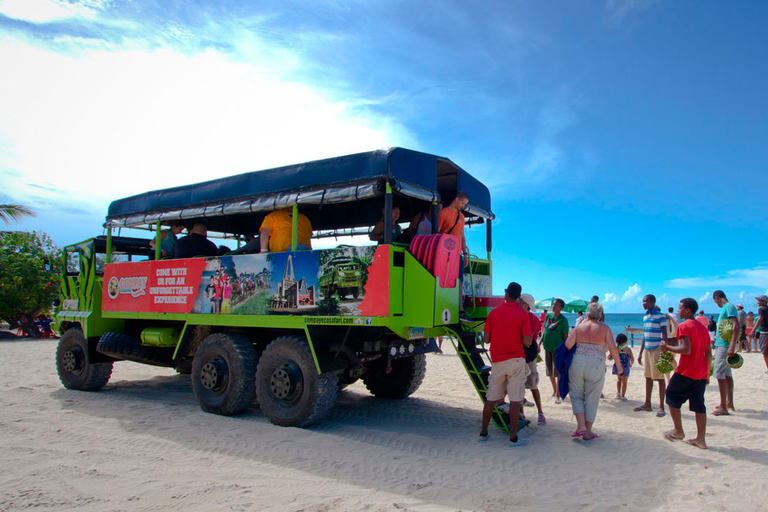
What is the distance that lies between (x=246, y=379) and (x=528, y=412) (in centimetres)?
455

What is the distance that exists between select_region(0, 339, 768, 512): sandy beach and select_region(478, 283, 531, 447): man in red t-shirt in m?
0.42

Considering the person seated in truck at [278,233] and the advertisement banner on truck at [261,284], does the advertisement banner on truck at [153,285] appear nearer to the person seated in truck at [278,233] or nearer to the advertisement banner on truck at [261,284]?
the advertisement banner on truck at [261,284]

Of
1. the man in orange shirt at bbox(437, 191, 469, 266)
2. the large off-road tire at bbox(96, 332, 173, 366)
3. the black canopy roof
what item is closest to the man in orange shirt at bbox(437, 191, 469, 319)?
the man in orange shirt at bbox(437, 191, 469, 266)

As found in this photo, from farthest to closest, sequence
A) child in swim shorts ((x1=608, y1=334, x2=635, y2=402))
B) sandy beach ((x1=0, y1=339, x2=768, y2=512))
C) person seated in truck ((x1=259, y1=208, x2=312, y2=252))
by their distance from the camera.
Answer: child in swim shorts ((x1=608, y1=334, x2=635, y2=402)) → person seated in truck ((x1=259, y1=208, x2=312, y2=252)) → sandy beach ((x1=0, y1=339, x2=768, y2=512))

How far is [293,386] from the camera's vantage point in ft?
22.6

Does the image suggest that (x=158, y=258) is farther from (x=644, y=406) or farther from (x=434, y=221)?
(x=644, y=406)

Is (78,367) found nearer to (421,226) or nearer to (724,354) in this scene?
(421,226)

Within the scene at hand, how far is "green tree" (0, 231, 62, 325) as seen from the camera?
22938mm

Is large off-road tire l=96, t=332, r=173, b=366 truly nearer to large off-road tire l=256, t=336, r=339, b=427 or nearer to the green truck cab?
the green truck cab

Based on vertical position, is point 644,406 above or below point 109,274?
below

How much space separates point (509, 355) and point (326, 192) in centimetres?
328

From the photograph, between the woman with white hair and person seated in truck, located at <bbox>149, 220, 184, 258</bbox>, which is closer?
the woman with white hair

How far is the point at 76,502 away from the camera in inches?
171

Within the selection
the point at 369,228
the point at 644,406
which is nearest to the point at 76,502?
the point at 369,228
